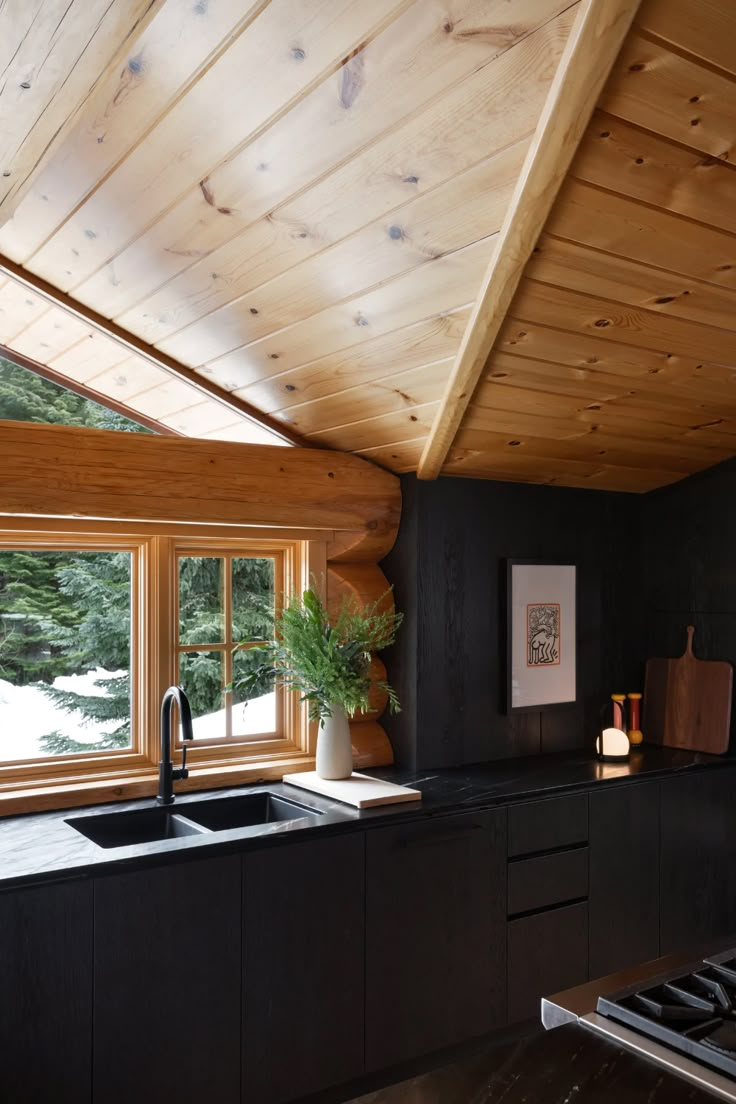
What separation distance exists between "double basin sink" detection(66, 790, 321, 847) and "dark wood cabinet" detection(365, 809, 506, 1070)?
0.33 metres

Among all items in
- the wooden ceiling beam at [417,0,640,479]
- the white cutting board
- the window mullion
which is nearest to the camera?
the wooden ceiling beam at [417,0,640,479]

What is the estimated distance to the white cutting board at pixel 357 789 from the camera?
298 cm

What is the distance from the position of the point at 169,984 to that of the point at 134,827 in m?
0.62

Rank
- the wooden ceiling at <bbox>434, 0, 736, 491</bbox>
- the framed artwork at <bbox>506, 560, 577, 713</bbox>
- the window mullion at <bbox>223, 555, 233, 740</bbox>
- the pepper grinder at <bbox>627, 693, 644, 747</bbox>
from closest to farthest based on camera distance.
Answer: the wooden ceiling at <bbox>434, 0, 736, 491</bbox> → the window mullion at <bbox>223, 555, 233, 740</bbox> → the framed artwork at <bbox>506, 560, 577, 713</bbox> → the pepper grinder at <bbox>627, 693, 644, 747</bbox>

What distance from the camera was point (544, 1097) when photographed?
125 centimetres

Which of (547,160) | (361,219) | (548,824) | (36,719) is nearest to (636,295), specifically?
(547,160)

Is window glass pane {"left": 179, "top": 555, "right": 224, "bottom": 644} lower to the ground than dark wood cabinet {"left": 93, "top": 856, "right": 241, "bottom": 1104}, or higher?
higher

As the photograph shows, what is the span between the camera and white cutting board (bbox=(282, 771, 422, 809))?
9.78ft

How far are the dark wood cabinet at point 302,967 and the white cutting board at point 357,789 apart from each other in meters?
0.17

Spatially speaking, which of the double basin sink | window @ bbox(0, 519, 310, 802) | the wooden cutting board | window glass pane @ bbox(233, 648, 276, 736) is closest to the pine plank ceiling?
window @ bbox(0, 519, 310, 802)

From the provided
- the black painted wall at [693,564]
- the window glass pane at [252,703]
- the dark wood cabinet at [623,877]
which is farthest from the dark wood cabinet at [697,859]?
the window glass pane at [252,703]

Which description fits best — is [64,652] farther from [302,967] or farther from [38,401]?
[302,967]

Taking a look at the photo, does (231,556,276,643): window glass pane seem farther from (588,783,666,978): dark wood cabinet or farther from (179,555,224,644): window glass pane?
(588,783,666,978): dark wood cabinet

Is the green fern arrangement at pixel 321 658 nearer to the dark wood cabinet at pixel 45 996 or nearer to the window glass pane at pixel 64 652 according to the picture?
the window glass pane at pixel 64 652
